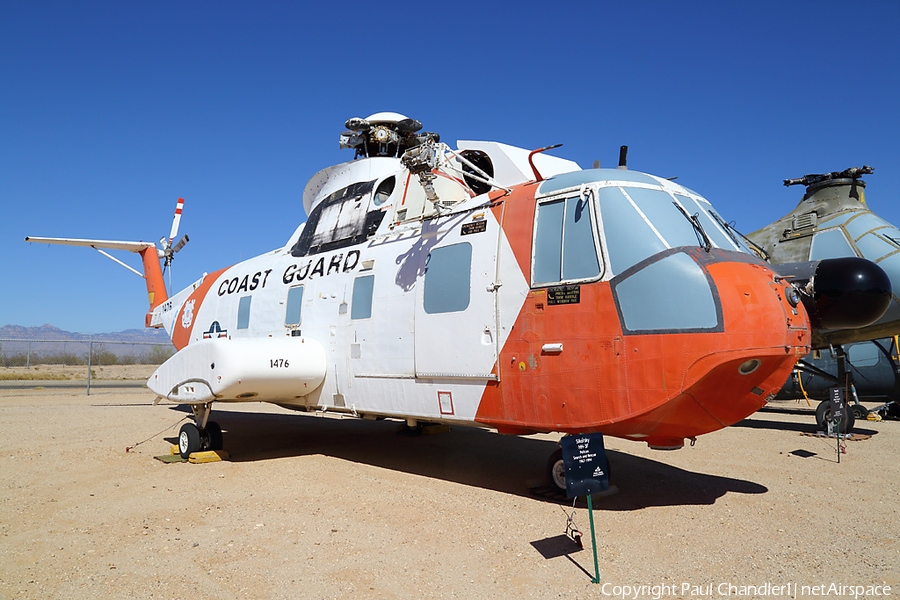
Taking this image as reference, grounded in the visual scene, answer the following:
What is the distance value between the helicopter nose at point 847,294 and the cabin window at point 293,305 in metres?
6.96

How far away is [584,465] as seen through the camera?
4688mm

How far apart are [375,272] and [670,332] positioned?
13.5ft

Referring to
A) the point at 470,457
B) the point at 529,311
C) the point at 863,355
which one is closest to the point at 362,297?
the point at 529,311

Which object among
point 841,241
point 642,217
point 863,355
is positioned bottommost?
point 863,355

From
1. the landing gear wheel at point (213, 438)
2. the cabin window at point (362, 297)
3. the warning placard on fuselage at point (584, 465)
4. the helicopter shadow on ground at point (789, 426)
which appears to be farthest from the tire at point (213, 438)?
the helicopter shadow on ground at point (789, 426)

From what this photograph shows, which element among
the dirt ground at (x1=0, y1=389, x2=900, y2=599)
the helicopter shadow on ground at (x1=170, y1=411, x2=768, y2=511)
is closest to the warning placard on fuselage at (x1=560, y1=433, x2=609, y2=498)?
the dirt ground at (x1=0, y1=389, x2=900, y2=599)

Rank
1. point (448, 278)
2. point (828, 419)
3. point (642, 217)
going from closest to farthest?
point (642, 217) → point (448, 278) → point (828, 419)

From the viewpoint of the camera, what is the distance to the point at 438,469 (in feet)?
25.7

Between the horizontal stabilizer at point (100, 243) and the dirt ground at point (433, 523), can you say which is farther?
the horizontal stabilizer at point (100, 243)

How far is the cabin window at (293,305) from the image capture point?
29.6 feet

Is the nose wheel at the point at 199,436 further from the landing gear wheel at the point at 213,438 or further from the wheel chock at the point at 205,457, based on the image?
the wheel chock at the point at 205,457

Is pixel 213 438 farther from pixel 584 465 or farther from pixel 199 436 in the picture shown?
pixel 584 465

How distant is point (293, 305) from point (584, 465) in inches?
233

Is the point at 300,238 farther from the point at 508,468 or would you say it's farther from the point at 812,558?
the point at 812,558
